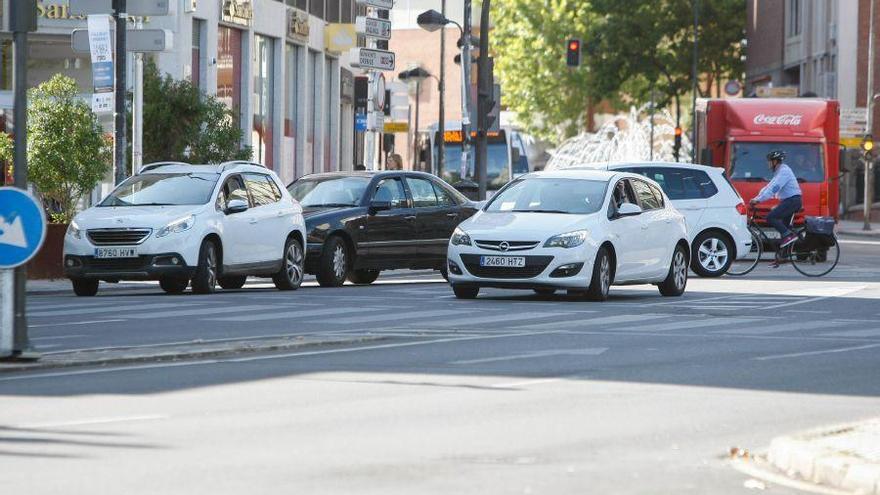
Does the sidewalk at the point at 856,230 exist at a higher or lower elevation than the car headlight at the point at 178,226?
lower

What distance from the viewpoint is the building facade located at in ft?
127

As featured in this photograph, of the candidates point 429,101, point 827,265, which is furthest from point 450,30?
point 827,265

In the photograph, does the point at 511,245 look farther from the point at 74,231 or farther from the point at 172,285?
the point at 74,231

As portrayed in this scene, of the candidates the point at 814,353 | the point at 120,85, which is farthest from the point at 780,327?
the point at 120,85

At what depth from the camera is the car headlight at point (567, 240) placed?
21.7 meters

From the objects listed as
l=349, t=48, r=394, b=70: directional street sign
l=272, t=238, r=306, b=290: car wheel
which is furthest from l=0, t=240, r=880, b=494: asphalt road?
l=349, t=48, r=394, b=70: directional street sign

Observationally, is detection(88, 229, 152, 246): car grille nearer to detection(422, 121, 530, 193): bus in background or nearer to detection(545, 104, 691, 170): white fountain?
detection(422, 121, 530, 193): bus in background

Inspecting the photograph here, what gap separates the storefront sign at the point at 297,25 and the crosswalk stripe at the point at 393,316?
97.6 feet

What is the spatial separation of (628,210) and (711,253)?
24.8ft

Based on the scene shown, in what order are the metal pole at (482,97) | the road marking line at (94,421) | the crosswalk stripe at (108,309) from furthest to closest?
the metal pole at (482,97)
the crosswalk stripe at (108,309)
the road marking line at (94,421)

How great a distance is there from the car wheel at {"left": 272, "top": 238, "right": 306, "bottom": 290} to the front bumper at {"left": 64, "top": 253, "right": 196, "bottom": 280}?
232 centimetres

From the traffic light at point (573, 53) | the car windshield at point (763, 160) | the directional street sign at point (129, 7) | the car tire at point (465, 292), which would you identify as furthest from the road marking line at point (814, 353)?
the traffic light at point (573, 53)

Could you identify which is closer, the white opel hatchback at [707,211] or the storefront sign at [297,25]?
the white opel hatchback at [707,211]

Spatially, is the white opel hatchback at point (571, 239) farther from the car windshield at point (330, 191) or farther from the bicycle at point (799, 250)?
the bicycle at point (799, 250)
